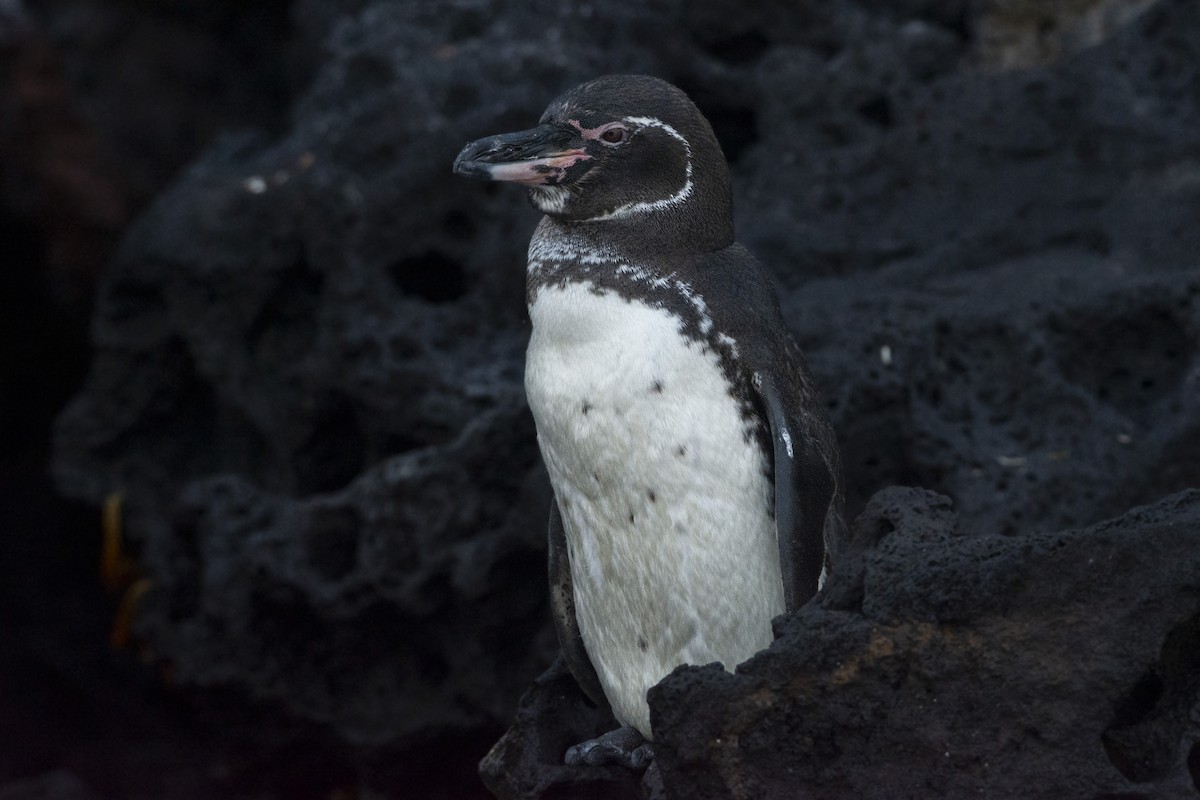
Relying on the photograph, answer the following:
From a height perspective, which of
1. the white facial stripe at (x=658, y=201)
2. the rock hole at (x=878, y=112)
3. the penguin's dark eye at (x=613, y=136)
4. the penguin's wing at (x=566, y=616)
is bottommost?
the penguin's wing at (x=566, y=616)

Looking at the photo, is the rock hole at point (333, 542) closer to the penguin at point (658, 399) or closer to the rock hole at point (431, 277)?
the rock hole at point (431, 277)

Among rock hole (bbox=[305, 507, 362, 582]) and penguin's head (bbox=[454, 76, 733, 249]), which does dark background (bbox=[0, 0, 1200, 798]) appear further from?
penguin's head (bbox=[454, 76, 733, 249])

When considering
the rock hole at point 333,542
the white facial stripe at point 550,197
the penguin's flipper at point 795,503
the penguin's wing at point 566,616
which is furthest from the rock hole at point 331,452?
the penguin's flipper at point 795,503

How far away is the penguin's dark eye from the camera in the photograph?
8.70ft

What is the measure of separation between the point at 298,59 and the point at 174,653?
2846 millimetres

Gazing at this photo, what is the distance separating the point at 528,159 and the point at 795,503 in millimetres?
764

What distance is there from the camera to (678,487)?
2.57m

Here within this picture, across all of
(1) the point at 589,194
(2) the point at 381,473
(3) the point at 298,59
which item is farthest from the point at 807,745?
(3) the point at 298,59

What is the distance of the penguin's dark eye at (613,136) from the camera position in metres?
2.65

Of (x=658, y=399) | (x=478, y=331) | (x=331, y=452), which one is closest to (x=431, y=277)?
(x=478, y=331)

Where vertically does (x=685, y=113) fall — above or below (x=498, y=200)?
above

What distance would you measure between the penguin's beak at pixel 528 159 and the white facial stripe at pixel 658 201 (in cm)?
11

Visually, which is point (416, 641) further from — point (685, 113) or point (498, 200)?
point (685, 113)

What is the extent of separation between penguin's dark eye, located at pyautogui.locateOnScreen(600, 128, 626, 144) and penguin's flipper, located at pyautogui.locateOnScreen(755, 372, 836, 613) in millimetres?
491
